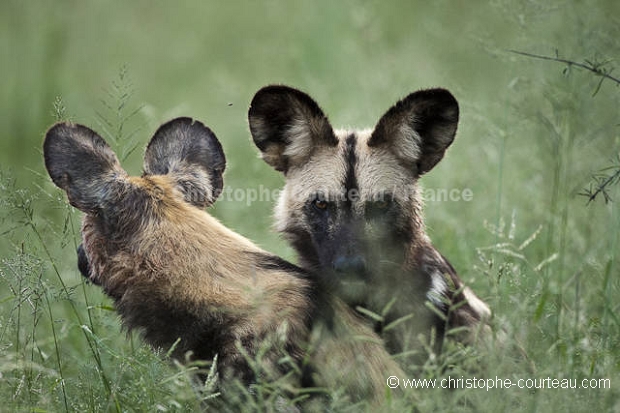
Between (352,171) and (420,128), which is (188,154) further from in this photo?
(420,128)

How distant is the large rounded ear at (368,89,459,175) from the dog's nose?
2.41ft

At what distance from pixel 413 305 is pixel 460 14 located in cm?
501

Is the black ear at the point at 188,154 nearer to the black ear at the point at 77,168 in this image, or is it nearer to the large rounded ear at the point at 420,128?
the black ear at the point at 77,168

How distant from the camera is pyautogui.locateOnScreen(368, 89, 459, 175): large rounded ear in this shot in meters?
3.93

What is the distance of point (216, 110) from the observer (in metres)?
8.16

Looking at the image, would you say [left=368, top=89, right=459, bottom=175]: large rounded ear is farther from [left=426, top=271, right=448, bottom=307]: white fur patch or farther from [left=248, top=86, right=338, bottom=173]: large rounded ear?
[left=426, top=271, right=448, bottom=307]: white fur patch

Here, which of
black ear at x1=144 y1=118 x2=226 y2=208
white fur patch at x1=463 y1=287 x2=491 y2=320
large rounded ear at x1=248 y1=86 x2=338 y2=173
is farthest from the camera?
large rounded ear at x1=248 y1=86 x2=338 y2=173

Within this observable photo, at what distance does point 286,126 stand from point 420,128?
0.70 m

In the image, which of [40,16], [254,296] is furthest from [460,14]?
[254,296]

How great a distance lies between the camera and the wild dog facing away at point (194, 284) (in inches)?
111

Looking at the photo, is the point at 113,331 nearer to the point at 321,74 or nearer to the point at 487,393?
the point at 487,393

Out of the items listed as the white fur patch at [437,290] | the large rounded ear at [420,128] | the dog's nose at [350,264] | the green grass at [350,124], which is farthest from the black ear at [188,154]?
the white fur patch at [437,290]

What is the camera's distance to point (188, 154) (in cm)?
343

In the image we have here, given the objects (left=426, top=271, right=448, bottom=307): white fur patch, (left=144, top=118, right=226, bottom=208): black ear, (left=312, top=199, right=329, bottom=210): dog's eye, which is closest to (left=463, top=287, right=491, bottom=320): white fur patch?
(left=426, top=271, right=448, bottom=307): white fur patch
